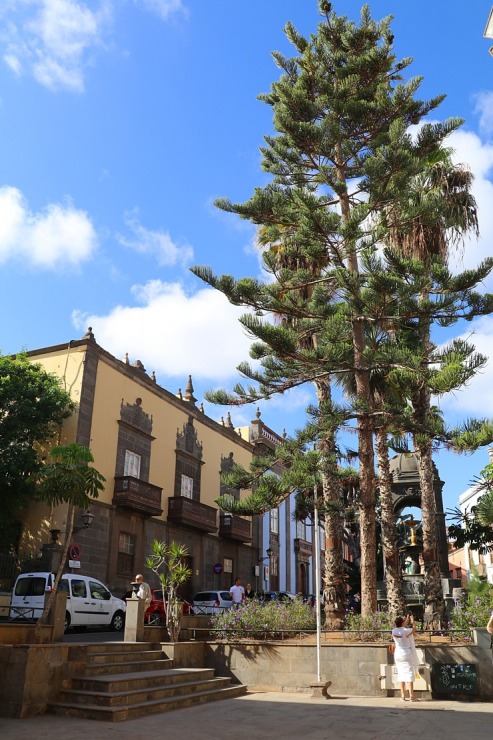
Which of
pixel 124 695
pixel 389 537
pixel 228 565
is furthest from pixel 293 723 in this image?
pixel 228 565

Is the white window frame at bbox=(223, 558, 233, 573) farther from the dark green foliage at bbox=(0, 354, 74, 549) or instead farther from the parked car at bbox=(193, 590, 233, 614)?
the dark green foliage at bbox=(0, 354, 74, 549)

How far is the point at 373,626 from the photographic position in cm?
1186

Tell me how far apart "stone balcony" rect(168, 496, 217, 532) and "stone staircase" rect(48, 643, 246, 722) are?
14282 mm

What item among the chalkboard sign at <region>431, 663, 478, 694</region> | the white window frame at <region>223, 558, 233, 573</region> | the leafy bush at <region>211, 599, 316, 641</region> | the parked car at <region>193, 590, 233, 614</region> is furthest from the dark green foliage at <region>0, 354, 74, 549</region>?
the chalkboard sign at <region>431, 663, 478, 694</region>

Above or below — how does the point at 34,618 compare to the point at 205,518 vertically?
below

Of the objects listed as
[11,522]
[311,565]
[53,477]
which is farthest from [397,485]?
[311,565]

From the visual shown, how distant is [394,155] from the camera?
41.7 feet

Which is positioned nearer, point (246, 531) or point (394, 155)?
point (394, 155)

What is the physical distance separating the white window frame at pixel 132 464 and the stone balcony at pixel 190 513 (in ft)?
8.03

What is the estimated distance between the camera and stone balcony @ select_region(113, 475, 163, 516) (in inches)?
898

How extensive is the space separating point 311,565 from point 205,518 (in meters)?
17.6

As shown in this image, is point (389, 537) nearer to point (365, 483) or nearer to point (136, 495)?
point (365, 483)

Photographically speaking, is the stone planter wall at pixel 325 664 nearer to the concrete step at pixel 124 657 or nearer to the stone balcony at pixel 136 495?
the concrete step at pixel 124 657

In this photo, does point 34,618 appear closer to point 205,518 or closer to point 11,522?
point 11,522
